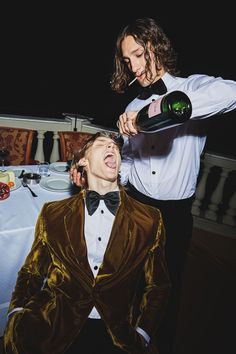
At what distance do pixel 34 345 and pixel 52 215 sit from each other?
0.60 metres

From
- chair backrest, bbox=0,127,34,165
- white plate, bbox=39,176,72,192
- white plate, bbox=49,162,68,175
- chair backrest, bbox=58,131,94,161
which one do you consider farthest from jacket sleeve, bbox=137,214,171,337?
chair backrest, bbox=0,127,34,165

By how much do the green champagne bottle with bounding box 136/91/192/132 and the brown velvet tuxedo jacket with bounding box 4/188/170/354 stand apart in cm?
46

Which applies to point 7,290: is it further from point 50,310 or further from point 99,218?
point 99,218

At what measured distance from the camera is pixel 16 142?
9.95ft

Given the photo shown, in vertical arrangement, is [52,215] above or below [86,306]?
above

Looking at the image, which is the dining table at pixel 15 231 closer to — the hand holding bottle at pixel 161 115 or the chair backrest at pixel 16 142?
the hand holding bottle at pixel 161 115

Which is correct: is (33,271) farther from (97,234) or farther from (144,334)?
(144,334)

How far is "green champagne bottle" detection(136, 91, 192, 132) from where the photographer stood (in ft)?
3.64

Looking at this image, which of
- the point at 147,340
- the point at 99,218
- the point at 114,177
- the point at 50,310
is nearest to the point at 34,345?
the point at 50,310

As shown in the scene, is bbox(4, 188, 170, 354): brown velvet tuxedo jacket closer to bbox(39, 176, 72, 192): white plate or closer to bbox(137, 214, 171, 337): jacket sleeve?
bbox(137, 214, 171, 337): jacket sleeve

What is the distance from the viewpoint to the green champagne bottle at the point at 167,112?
111cm

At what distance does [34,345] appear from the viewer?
1205mm

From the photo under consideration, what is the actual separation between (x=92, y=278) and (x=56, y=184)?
3.14 feet

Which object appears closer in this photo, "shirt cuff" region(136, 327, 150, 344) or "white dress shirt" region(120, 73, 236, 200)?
"shirt cuff" region(136, 327, 150, 344)
